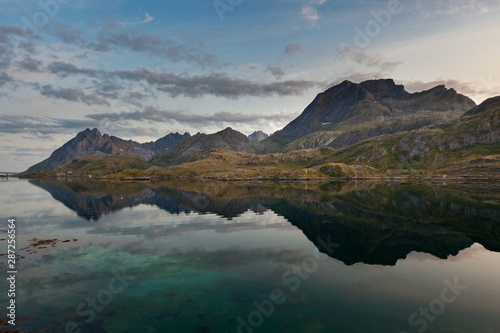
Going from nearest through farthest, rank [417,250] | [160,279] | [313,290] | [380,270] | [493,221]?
[313,290] < [160,279] < [380,270] < [417,250] < [493,221]

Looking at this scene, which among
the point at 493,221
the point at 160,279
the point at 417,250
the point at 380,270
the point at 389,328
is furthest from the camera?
the point at 493,221

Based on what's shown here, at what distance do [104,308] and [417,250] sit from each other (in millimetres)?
52676

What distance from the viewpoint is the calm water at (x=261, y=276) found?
26.9 meters

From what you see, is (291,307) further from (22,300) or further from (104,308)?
(22,300)

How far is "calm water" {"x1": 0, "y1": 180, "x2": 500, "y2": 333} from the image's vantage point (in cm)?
2686

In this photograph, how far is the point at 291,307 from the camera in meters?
29.4

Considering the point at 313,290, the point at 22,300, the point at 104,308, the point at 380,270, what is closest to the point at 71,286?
the point at 22,300

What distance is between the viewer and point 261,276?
1503 inches

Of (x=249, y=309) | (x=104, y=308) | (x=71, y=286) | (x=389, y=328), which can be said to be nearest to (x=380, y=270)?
(x=389, y=328)

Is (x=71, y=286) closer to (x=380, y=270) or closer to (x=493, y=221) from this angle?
(x=380, y=270)

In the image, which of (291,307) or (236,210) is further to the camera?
(236,210)

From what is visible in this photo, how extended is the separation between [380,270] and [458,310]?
12167 mm

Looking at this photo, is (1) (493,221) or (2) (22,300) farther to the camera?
(1) (493,221)

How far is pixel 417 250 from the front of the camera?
49406 mm
